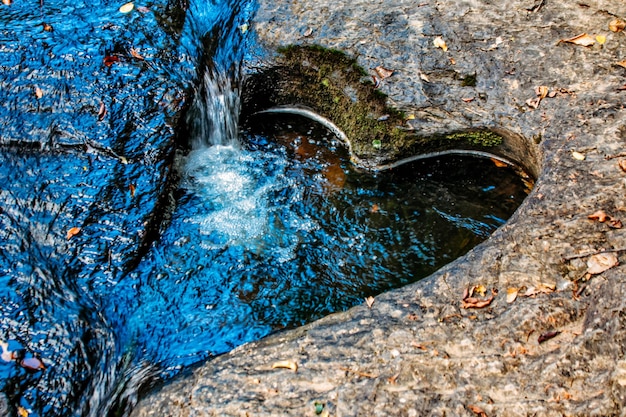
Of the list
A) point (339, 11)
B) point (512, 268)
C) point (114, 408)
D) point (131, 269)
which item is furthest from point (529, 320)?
point (339, 11)

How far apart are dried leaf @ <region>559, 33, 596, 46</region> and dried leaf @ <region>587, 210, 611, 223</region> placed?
2.25 m

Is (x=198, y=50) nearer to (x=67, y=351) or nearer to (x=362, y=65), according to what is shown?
(x=362, y=65)

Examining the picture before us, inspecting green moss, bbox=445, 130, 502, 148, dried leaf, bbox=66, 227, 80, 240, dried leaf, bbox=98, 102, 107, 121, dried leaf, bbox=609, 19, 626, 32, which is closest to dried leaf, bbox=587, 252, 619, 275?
green moss, bbox=445, 130, 502, 148

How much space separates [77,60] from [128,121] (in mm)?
892

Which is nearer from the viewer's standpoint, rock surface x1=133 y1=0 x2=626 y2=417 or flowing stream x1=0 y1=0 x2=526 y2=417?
rock surface x1=133 y1=0 x2=626 y2=417

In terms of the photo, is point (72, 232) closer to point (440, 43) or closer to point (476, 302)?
point (476, 302)

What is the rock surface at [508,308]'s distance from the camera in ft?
9.96

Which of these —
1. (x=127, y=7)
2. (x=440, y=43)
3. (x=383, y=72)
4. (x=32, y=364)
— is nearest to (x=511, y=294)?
(x=383, y=72)

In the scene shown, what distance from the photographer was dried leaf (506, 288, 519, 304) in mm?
3496

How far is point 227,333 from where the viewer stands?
417 centimetres

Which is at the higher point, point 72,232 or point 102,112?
point 102,112

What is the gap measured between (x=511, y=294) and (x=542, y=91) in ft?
8.45

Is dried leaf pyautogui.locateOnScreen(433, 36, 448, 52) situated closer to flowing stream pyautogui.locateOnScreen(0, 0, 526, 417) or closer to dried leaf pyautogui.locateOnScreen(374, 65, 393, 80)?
dried leaf pyautogui.locateOnScreen(374, 65, 393, 80)

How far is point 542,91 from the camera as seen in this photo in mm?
5168
